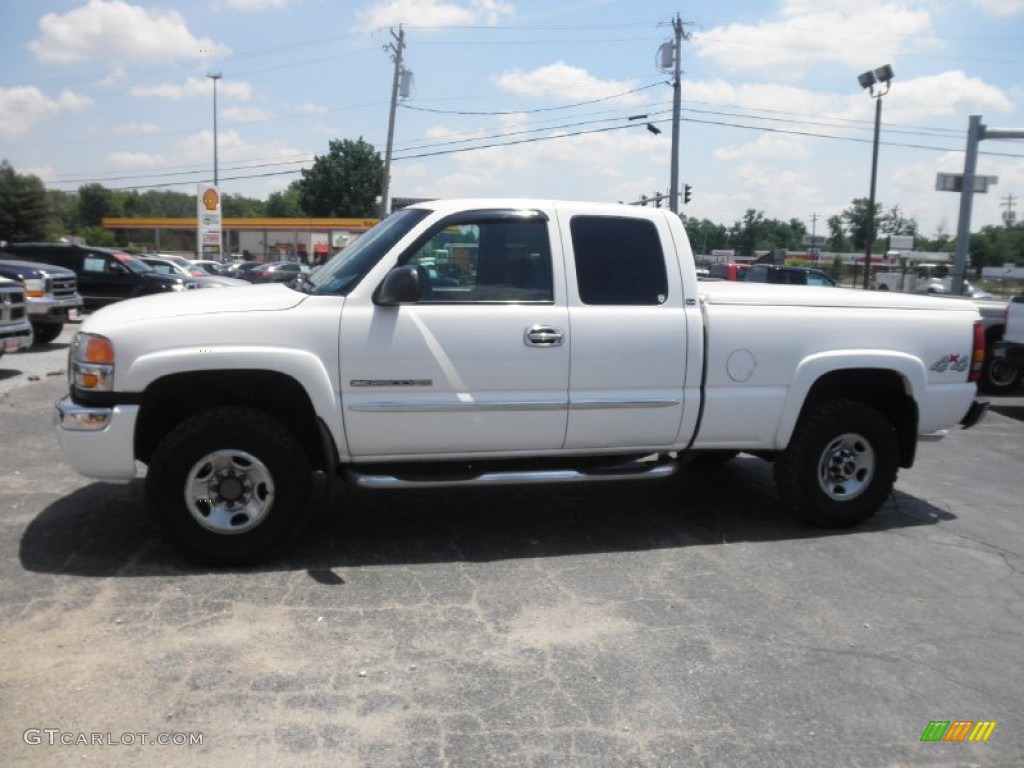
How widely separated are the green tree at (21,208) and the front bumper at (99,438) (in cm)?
7371

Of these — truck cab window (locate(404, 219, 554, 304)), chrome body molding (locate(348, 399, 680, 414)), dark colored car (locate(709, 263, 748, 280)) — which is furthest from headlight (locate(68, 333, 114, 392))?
dark colored car (locate(709, 263, 748, 280))

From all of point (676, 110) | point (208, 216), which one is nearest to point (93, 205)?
point (208, 216)

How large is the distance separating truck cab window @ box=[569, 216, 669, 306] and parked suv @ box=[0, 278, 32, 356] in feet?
28.3

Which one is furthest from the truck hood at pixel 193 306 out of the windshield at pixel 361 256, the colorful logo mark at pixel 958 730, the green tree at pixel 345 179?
the green tree at pixel 345 179

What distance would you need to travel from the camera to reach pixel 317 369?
464 cm

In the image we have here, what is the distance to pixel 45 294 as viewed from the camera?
13.7 meters

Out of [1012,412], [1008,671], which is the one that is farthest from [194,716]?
[1012,412]

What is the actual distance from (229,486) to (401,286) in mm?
1447

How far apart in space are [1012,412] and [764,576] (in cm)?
829

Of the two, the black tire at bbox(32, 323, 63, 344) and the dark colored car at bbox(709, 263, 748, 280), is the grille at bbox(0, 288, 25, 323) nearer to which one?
the black tire at bbox(32, 323, 63, 344)

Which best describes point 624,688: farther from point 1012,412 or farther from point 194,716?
point 1012,412

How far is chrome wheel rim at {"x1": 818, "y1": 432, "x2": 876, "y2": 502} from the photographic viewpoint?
568 centimetres

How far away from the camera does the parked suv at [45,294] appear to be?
44.1ft

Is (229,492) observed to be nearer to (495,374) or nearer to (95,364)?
(95,364)
